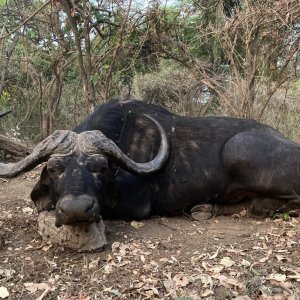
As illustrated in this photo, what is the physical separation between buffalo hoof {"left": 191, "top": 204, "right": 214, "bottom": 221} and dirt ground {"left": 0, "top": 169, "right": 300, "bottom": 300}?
304 millimetres

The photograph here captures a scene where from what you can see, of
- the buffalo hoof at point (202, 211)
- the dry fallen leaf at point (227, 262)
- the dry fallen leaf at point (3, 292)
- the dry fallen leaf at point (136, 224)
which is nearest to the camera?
the dry fallen leaf at point (3, 292)

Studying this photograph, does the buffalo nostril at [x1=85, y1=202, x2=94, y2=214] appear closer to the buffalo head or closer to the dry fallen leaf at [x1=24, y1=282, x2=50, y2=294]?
the buffalo head

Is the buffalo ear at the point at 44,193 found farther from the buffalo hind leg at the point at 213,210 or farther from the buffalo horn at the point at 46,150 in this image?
the buffalo hind leg at the point at 213,210

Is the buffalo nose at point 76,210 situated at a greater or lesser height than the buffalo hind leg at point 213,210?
greater

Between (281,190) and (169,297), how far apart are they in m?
2.13

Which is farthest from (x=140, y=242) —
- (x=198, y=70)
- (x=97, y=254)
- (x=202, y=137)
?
(x=198, y=70)

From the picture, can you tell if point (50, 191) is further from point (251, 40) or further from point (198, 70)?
point (198, 70)

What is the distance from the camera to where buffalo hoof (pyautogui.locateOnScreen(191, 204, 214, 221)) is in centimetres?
495

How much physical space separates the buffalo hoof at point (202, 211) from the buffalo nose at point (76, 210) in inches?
62.9

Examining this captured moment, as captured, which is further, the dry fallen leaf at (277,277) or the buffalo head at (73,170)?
the buffalo head at (73,170)

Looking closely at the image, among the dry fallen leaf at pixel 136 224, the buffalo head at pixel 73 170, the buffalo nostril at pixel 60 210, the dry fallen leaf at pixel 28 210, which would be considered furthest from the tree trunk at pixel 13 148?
the buffalo nostril at pixel 60 210

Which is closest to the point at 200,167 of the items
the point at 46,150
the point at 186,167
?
the point at 186,167

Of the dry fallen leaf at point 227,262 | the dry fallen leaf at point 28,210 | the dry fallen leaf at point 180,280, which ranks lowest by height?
the dry fallen leaf at point 180,280

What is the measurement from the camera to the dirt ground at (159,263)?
3072 millimetres
